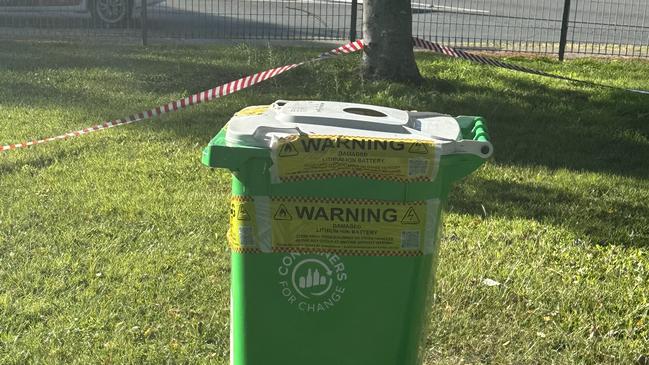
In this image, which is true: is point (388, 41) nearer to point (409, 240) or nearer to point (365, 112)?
point (365, 112)

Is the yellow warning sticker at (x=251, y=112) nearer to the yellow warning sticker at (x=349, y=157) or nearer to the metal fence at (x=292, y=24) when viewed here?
the yellow warning sticker at (x=349, y=157)

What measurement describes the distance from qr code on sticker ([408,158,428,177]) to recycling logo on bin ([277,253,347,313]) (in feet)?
1.18

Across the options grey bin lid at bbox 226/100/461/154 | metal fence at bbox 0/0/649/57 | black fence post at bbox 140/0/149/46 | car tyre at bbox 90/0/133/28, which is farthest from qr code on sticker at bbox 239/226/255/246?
car tyre at bbox 90/0/133/28

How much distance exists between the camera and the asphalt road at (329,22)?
13.4 metres

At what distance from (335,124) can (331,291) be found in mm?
538

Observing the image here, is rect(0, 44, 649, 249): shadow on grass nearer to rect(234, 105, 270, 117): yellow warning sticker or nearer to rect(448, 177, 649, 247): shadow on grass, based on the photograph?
rect(448, 177, 649, 247): shadow on grass

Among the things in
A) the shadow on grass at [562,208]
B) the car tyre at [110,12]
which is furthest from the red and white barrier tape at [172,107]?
the car tyre at [110,12]

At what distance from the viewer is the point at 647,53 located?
41.9ft

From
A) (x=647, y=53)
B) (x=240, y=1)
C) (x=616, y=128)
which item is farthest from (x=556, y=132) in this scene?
(x=240, y=1)

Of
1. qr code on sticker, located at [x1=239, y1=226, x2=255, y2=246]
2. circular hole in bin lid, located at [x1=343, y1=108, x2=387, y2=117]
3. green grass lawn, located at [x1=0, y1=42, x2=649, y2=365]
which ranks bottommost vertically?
green grass lawn, located at [x1=0, y1=42, x2=649, y2=365]

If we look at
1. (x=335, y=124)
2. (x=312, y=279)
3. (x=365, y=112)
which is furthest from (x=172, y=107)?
(x=312, y=279)

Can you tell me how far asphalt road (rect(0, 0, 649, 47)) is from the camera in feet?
43.9

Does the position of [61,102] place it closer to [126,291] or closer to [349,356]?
[126,291]

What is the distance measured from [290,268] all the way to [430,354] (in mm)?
1405
